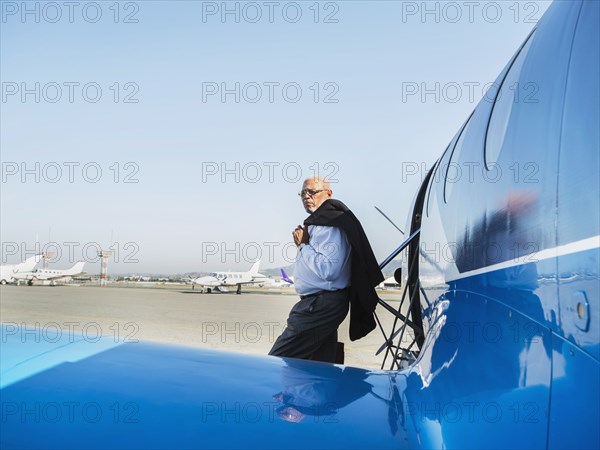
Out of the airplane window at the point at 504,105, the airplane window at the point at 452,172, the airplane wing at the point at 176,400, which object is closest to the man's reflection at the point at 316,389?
the airplane wing at the point at 176,400

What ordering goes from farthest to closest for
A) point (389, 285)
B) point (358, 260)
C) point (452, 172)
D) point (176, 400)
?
point (389, 285), point (358, 260), point (452, 172), point (176, 400)

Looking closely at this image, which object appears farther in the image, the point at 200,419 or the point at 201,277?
the point at 201,277

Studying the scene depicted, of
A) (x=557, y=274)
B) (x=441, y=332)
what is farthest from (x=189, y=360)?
(x=557, y=274)

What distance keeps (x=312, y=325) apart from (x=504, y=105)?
80.7 inches

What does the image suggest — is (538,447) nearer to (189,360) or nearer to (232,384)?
(232,384)

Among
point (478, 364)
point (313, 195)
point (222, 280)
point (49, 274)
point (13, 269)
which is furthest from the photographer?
point (49, 274)

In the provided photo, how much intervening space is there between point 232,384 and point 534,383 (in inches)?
40.2

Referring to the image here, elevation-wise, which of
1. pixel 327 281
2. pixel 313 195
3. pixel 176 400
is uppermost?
pixel 313 195

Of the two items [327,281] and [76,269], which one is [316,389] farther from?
[76,269]

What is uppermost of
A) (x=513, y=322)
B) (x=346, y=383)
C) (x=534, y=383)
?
(x=513, y=322)

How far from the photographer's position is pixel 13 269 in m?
61.6

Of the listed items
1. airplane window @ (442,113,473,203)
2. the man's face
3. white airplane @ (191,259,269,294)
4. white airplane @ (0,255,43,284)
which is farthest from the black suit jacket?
white airplane @ (0,255,43,284)

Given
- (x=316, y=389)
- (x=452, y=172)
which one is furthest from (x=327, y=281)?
(x=316, y=389)

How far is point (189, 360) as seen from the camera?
212cm
